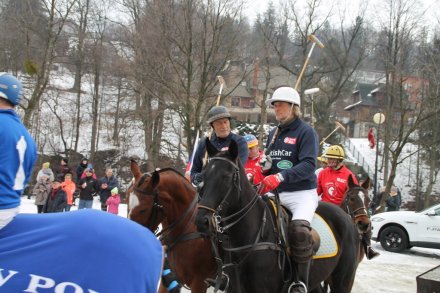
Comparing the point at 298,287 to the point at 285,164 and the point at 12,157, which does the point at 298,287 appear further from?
the point at 12,157

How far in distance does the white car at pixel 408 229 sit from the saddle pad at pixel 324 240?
32.7ft

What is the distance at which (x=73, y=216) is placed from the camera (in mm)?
2631

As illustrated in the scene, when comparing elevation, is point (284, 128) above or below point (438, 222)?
above

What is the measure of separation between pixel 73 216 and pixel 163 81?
17.5m

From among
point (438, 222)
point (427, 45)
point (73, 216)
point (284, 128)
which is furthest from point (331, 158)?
point (427, 45)

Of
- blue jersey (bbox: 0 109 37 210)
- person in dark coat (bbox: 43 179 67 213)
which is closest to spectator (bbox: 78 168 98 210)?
person in dark coat (bbox: 43 179 67 213)

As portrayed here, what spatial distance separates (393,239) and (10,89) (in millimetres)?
13597

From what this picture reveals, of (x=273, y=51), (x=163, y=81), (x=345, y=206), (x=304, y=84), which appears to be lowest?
(x=345, y=206)

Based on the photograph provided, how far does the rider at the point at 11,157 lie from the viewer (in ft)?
8.48

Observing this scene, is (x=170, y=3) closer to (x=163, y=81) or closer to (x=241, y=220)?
(x=163, y=81)

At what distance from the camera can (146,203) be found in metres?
5.00

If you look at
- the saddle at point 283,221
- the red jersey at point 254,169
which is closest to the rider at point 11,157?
the saddle at point 283,221

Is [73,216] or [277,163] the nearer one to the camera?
[73,216]

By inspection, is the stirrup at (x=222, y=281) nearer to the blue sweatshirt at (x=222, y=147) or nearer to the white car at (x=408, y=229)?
the blue sweatshirt at (x=222, y=147)
